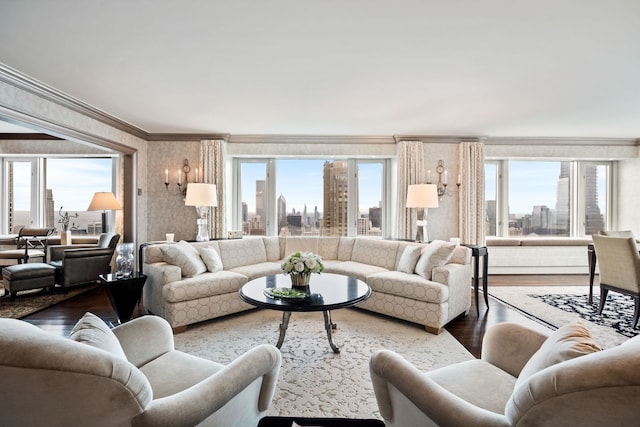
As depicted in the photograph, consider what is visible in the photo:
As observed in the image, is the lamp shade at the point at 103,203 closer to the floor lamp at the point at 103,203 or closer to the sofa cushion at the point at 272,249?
the floor lamp at the point at 103,203

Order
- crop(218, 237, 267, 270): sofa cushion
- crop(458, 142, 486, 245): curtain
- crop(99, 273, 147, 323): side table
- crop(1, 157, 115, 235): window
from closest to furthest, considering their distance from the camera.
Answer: crop(99, 273, 147, 323): side table, crop(218, 237, 267, 270): sofa cushion, crop(458, 142, 486, 245): curtain, crop(1, 157, 115, 235): window

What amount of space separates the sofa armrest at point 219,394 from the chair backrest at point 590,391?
96 cm

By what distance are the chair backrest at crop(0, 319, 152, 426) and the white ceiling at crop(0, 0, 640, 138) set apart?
1.94 m

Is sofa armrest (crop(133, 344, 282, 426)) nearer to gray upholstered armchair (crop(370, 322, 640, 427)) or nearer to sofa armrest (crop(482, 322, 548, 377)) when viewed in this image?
gray upholstered armchair (crop(370, 322, 640, 427))

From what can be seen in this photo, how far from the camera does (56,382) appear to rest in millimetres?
786

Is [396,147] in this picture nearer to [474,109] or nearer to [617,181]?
[474,109]

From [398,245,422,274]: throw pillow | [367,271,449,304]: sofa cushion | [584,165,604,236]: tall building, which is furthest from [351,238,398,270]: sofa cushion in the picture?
[584,165,604,236]: tall building

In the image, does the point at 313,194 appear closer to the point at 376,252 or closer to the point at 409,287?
the point at 376,252

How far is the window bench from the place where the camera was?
553 centimetres

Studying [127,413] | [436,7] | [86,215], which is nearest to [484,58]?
[436,7]

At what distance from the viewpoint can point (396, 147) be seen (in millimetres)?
5203

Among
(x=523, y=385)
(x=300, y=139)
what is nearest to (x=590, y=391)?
(x=523, y=385)

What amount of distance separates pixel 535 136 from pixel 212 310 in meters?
5.79

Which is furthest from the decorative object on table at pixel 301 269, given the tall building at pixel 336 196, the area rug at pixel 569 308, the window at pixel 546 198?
the window at pixel 546 198
